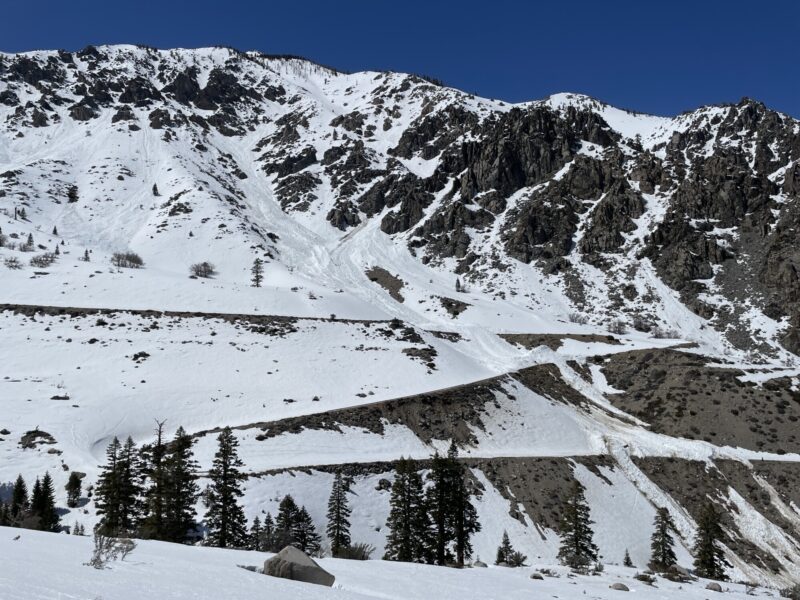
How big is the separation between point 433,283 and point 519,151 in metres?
75.7

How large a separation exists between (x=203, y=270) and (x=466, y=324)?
61302 mm

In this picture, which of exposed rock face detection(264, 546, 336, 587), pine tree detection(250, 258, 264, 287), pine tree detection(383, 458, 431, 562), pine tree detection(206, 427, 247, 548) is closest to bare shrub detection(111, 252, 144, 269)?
pine tree detection(250, 258, 264, 287)

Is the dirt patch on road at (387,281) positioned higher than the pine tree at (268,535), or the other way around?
the dirt patch on road at (387,281)

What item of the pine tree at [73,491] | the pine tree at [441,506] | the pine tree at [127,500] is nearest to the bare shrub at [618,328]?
the pine tree at [441,506]

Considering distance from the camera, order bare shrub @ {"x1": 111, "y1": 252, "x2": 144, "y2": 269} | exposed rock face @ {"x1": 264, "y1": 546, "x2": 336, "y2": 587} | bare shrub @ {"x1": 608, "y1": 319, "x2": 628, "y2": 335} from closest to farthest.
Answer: exposed rock face @ {"x1": 264, "y1": 546, "x2": 336, "y2": 587} → bare shrub @ {"x1": 608, "y1": 319, "x2": 628, "y2": 335} → bare shrub @ {"x1": 111, "y1": 252, "x2": 144, "y2": 269}

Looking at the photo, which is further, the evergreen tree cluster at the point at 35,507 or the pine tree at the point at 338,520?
the pine tree at the point at 338,520

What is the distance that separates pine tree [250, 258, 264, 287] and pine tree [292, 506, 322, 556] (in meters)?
→ 86.7

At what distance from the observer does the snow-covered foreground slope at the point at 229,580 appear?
739 cm

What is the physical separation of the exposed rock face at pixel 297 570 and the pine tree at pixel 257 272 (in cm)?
10814

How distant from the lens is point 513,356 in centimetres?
8288

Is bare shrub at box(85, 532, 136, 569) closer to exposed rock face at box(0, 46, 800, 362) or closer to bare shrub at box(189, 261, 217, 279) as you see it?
bare shrub at box(189, 261, 217, 279)

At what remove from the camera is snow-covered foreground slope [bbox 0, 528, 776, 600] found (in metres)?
7.39

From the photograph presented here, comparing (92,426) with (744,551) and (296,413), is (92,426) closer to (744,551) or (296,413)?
(296,413)

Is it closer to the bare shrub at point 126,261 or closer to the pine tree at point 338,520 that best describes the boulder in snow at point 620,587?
the pine tree at point 338,520
